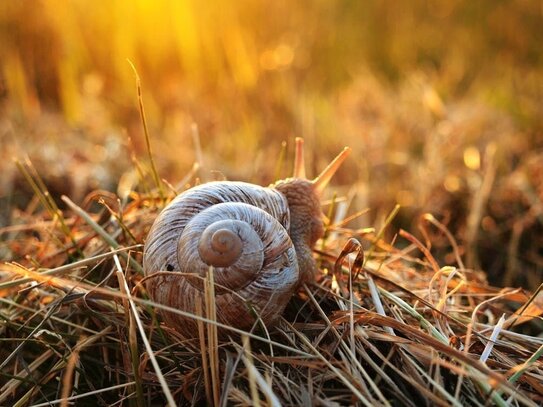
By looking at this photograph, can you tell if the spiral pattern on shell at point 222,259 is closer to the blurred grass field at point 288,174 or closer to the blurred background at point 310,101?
the blurred grass field at point 288,174

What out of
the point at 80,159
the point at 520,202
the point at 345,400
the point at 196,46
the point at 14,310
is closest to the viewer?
the point at 345,400

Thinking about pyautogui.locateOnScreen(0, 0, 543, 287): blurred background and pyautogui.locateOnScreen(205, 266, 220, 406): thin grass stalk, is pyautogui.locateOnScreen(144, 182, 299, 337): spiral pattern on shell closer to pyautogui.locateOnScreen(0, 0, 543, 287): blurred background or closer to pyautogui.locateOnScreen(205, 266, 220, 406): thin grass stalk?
pyautogui.locateOnScreen(205, 266, 220, 406): thin grass stalk

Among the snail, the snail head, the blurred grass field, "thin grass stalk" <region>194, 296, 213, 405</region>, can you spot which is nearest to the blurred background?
the blurred grass field

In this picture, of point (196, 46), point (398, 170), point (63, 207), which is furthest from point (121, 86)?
point (398, 170)

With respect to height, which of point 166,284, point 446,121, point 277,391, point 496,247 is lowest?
point 496,247

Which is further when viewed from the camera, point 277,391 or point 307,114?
point 307,114

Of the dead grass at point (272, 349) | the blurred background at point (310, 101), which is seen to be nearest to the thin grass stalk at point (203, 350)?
the dead grass at point (272, 349)

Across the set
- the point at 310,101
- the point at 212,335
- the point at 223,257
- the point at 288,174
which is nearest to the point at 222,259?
the point at 223,257

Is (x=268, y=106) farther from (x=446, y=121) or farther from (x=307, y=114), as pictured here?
(x=446, y=121)
